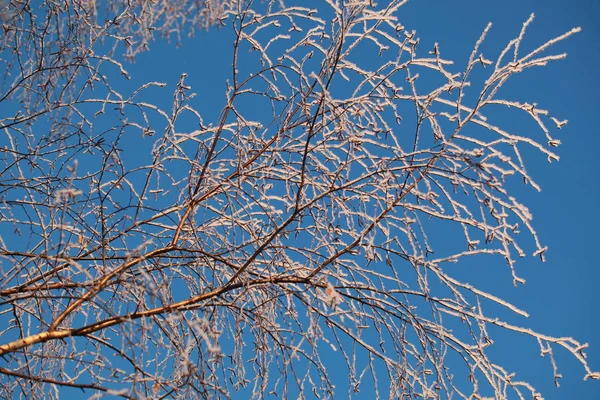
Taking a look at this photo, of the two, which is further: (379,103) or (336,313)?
(379,103)

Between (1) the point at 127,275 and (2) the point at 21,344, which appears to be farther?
(1) the point at 127,275

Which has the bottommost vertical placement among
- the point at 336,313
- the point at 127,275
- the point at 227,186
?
the point at 336,313

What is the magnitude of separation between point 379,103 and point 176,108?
2.52 feet

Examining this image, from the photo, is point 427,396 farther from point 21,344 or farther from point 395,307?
point 21,344

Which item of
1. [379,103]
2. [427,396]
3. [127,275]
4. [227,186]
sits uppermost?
[379,103]

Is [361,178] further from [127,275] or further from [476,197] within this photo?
[127,275]

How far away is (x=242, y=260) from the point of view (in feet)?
8.70

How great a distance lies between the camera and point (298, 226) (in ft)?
8.40

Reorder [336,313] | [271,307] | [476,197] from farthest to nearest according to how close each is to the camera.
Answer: [271,307]
[336,313]
[476,197]

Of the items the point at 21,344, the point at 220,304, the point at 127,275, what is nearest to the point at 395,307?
the point at 220,304

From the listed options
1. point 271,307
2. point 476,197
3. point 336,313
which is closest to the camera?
point 476,197

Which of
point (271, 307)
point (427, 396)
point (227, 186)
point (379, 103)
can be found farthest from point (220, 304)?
point (379, 103)

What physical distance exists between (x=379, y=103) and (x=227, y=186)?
635mm

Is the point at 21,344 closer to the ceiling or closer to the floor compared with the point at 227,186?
closer to the floor
